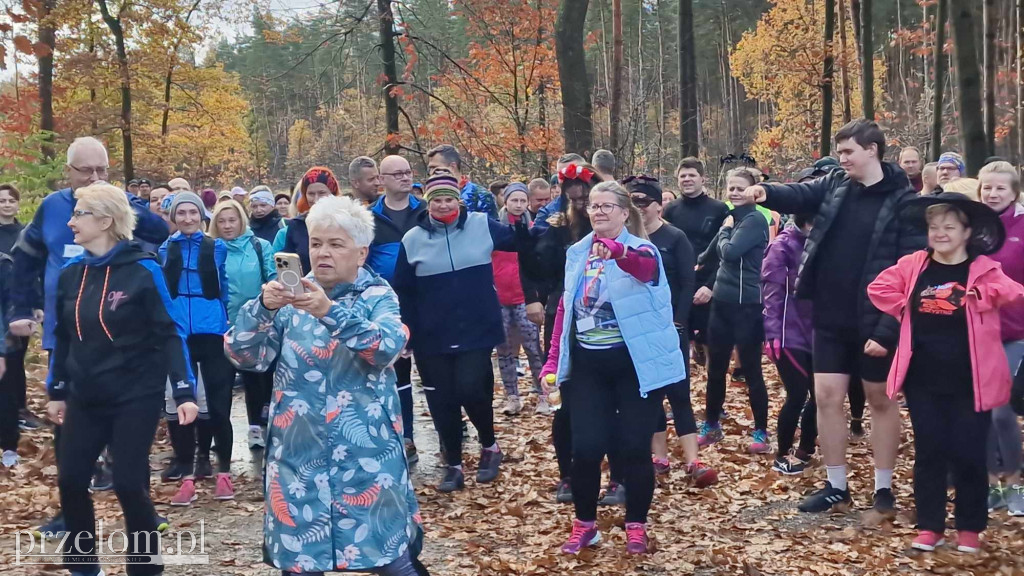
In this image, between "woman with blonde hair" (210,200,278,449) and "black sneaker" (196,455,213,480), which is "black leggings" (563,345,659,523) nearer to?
"woman with blonde hair" (210,200,278,449)

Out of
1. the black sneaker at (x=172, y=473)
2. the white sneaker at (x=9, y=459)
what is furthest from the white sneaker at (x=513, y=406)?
the white sneaker at (x=9, y=459)

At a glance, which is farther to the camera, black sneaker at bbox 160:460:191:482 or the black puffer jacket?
black sneaker at bbox 160:460:191:482

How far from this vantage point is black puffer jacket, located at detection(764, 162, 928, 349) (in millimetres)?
5773

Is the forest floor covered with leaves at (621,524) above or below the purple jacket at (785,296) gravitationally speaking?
below

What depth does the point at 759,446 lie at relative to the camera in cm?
810

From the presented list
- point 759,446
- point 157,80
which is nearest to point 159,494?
point 759,446

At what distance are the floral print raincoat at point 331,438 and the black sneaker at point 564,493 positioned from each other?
3.12m

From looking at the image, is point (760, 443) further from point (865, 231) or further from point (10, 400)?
point (10, 400)

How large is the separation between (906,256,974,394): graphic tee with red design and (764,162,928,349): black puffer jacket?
18 centimetres

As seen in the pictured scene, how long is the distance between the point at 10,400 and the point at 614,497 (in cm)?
551

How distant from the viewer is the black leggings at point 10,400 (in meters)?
8.17

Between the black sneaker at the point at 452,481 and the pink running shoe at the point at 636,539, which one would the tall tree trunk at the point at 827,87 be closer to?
the black sneaker at the point at 452,481

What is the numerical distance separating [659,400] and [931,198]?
81.9 inches

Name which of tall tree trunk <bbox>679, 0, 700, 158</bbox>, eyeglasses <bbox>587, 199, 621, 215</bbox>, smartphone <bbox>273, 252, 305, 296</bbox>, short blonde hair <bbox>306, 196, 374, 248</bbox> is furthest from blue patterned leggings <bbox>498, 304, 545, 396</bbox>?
tall tree trunk <bbox>679, 0, 700, 158</bbox>
